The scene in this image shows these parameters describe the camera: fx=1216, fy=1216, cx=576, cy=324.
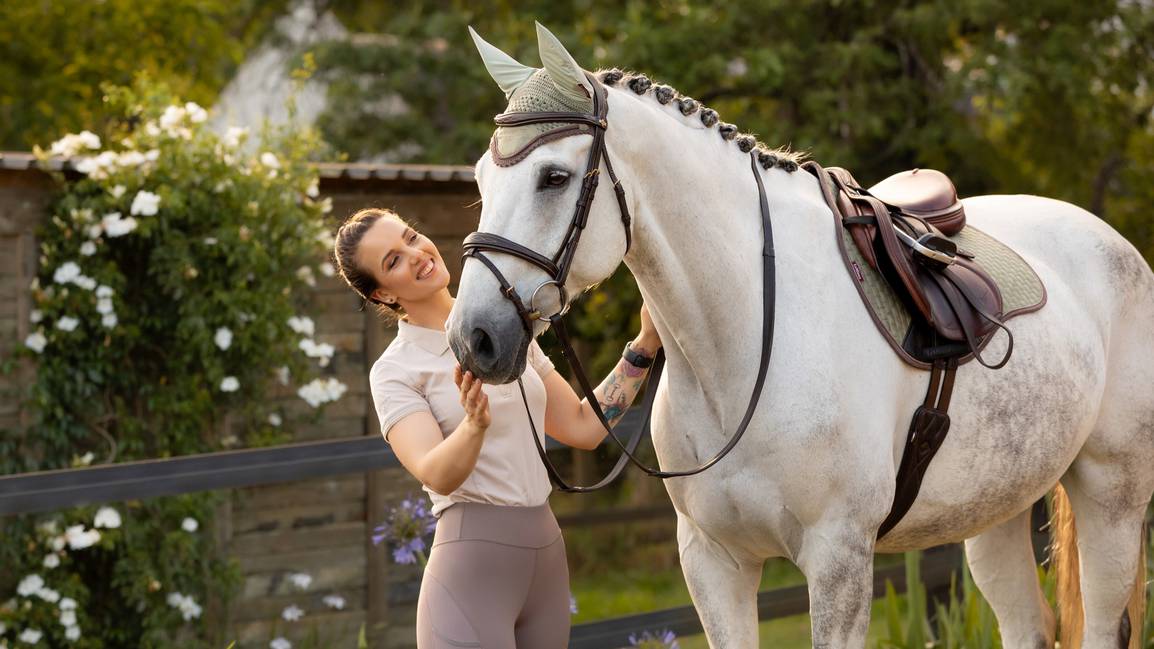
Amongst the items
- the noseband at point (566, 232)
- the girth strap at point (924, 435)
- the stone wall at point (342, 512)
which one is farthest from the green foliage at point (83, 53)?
the girth strap at point (924, 435)

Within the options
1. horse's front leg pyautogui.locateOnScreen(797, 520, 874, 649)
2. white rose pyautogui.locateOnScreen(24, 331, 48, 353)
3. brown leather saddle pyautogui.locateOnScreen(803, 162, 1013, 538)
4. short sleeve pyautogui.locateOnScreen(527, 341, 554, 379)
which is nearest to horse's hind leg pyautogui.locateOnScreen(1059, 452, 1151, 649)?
brown leather saddle pyautogui.locateOnScreen(803, 162, 1013, 538)

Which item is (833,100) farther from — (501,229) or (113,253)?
(501,229)

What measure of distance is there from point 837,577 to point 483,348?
2.74 feet

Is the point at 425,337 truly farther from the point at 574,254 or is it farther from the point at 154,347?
the point at 154,347

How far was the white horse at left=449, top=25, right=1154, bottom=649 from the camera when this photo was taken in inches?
77.9

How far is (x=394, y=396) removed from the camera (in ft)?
7.38

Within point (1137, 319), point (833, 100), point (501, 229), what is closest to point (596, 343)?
point (833, 100)

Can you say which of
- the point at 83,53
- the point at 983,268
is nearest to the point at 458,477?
the point at 983,268

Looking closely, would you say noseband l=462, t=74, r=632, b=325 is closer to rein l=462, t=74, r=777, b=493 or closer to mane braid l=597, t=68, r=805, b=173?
rein l=462, t=74, r=777, b=493

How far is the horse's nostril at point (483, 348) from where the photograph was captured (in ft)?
6.20

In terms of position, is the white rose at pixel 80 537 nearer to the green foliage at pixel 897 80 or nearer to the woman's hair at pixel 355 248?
the woman's hair at pixel 355 248

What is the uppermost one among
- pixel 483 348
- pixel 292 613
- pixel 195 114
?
pixel 195 114

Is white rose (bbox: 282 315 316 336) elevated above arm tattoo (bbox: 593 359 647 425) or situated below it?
above

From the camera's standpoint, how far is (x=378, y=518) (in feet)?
17.4
